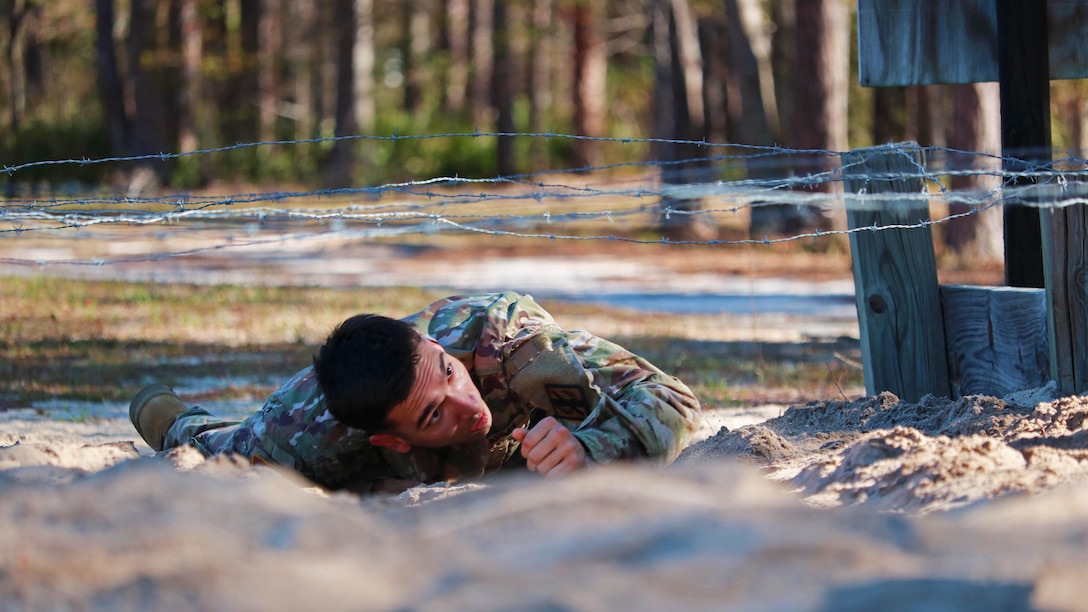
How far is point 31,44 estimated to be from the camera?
33344 millimetres

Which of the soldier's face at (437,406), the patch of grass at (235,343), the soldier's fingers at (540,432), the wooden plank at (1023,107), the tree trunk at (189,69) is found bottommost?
the patch of grass at (235,343)

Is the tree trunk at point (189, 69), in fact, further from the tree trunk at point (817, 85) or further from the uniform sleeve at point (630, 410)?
the uniform sleeve at point (630, 410)

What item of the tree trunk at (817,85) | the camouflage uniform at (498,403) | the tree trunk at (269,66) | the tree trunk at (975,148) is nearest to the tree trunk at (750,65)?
the tree trunk at (817,85)

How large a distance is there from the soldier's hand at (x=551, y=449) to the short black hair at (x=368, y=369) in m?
0.35

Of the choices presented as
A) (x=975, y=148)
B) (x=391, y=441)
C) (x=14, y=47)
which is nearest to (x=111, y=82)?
(x=14, y=47)

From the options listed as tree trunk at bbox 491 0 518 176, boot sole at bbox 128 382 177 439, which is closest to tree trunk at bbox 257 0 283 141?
tree trunk at bbox 491 0 518 176

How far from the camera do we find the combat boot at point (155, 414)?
14.6ft

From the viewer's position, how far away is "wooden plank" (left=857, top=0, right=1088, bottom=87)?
15.0ft

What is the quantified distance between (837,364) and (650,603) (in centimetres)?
563

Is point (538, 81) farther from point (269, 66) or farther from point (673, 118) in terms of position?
point (269, 66)

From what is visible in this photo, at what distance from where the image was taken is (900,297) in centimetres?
440

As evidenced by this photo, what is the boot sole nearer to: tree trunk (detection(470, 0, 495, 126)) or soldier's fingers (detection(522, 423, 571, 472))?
soldier's fingers (detection(522, 423, 571, 472))

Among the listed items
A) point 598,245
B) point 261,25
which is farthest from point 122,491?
point 261,25

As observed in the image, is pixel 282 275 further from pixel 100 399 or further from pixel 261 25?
pixel 261 25
